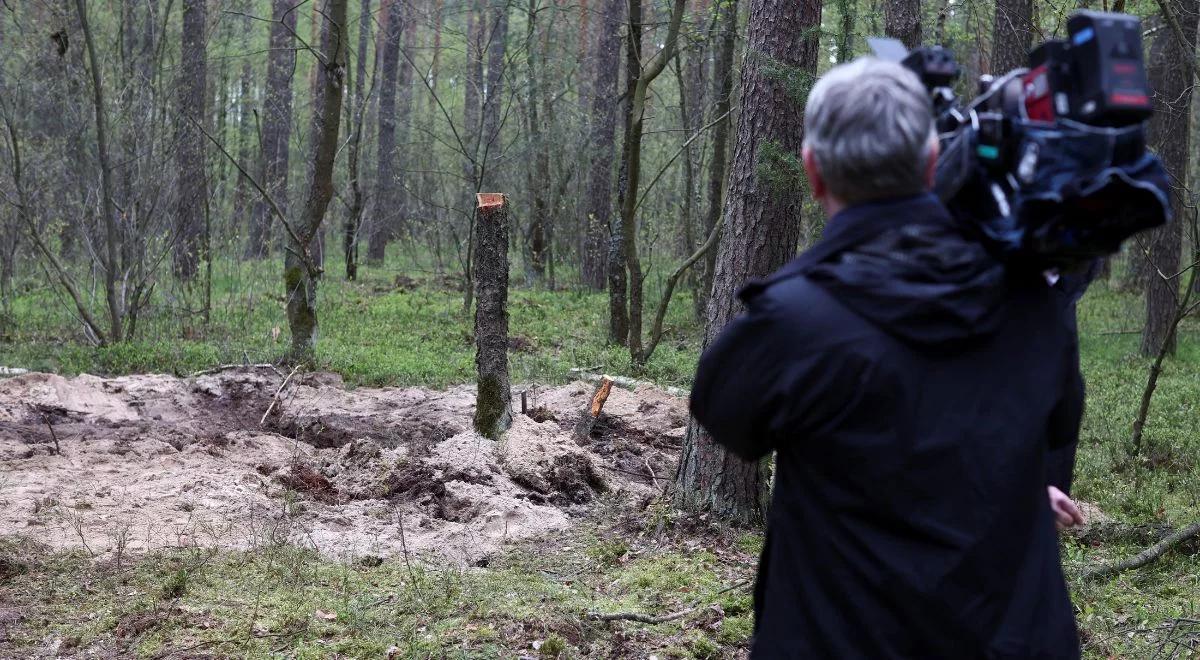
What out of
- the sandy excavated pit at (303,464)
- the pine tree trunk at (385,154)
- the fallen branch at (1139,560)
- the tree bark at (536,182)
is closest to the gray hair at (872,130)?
the fallen branch at (1139,560)

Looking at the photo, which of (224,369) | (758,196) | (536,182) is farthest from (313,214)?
(536,182)

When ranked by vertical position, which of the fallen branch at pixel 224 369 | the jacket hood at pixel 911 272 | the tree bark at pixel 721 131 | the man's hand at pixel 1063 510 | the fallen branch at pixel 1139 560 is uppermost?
the tree bark at pixel 721 131

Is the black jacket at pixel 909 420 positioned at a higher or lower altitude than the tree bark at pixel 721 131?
lower

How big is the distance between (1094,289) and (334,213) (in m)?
16.1

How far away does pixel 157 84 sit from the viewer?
38.3ft

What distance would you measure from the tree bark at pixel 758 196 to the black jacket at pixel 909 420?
3903 mm

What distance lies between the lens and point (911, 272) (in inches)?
66.3

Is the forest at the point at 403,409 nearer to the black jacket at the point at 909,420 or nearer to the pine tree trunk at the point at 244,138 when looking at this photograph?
A: the pine tree trunk at the point at 244,138

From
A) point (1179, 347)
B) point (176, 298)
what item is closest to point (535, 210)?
point (176, 298)

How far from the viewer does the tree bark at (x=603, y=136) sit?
1686cm

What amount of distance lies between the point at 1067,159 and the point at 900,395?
48cm

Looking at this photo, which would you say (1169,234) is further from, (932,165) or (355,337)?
(932,165)

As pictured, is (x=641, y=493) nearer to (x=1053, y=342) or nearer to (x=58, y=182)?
(x=1053, y=342)

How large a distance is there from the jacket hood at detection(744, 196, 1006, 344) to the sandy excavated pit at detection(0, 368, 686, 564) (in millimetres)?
4237
